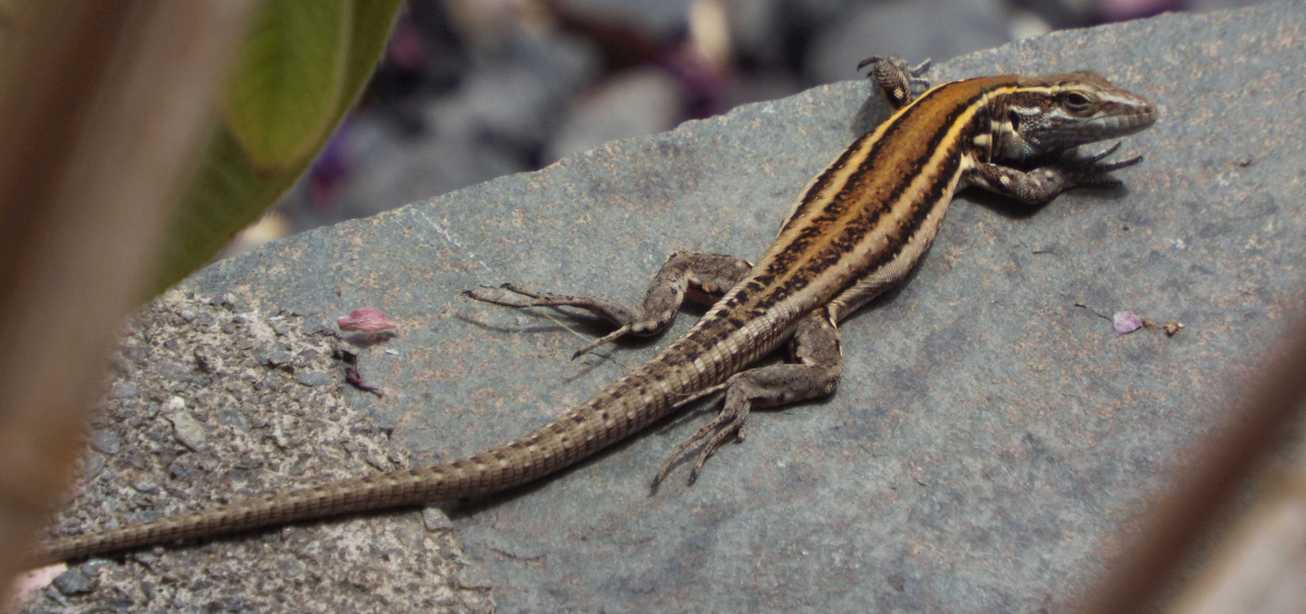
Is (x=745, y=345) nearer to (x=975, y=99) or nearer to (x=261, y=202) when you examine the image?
(x=975, y=99)

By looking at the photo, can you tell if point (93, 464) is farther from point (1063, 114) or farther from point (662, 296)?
point (1063, 114)

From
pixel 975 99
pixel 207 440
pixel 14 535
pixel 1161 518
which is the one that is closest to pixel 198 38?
pixel 14 535

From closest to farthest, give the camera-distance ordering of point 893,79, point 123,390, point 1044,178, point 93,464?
1. point 93,464
2. point 123,390
3. point 1044,178
4. point 893,79

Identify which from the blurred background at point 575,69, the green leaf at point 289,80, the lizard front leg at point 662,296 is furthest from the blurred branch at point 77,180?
the blurred background at point 575,69

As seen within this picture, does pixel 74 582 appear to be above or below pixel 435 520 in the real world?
below

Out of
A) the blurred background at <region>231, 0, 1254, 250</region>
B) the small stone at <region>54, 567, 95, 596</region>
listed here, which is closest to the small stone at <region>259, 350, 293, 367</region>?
the small stone at <region>54, 567, 95, 596</region>

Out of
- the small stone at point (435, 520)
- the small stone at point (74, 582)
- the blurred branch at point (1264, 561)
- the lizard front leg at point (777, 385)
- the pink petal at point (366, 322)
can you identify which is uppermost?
the blurred branch at point (1264, 561)

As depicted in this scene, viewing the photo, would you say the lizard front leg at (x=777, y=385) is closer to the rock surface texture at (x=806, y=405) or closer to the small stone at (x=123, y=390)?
the rock surface texture at (x=806, y=405)

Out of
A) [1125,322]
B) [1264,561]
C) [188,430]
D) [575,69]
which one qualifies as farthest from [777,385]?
[575,69]
